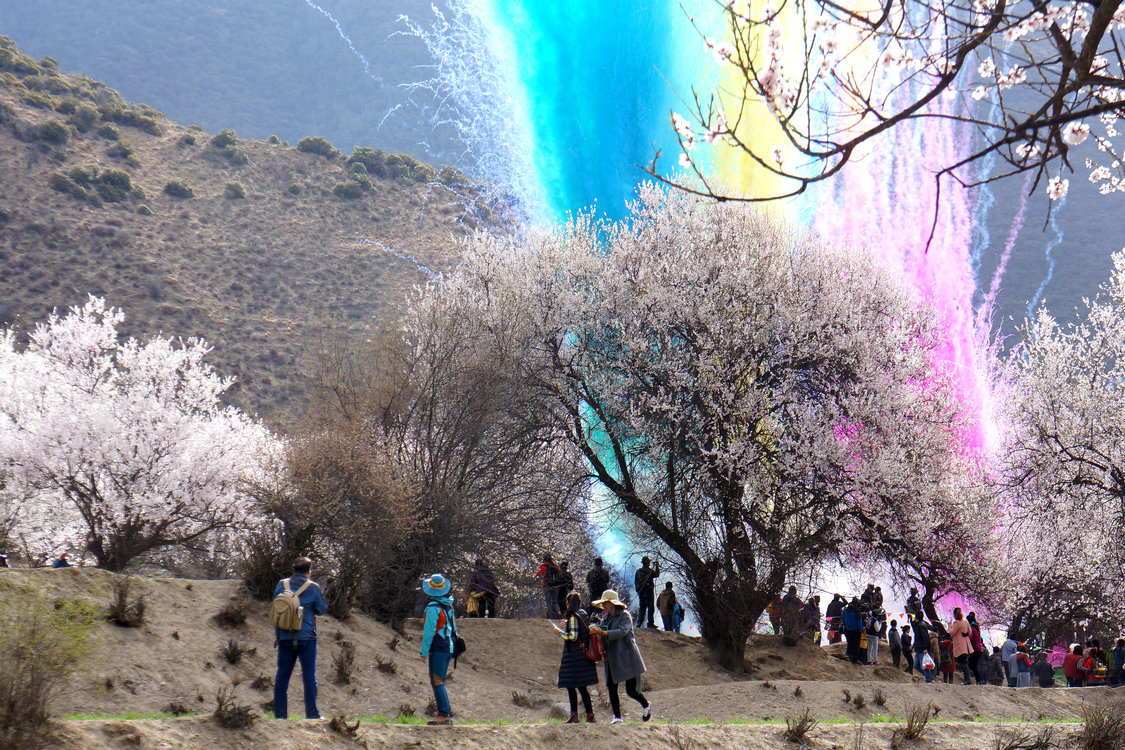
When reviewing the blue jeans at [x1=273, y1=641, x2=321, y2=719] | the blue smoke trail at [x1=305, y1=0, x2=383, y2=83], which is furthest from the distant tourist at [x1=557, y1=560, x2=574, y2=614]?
the blue smoke trail at [x1=305, y1=0, x2=383, y2=83]

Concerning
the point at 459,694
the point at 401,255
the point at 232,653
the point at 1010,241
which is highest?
the point at 1010,241

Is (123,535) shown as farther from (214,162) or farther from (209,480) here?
(214,162)

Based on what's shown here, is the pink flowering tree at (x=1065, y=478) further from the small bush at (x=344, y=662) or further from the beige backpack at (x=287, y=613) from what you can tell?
the beige backpack at (x=287, y=613)

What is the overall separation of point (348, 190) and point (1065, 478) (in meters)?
61.6

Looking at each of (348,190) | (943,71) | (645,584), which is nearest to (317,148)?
(348,190)

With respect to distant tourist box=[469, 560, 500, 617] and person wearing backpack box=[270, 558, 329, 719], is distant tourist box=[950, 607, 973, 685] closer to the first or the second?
distant tourist box=[469, 560, 500, 617]

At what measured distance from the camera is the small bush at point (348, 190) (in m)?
72.2

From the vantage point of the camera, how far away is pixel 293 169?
75125mm

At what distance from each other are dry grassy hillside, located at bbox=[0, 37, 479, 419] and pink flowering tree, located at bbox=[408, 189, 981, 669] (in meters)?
23.9

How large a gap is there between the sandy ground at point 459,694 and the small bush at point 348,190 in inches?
2291

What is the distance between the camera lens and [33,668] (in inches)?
263

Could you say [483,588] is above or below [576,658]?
above

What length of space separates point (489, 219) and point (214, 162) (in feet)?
76.8

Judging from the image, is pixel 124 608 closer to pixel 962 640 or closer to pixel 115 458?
pixel 115 458
